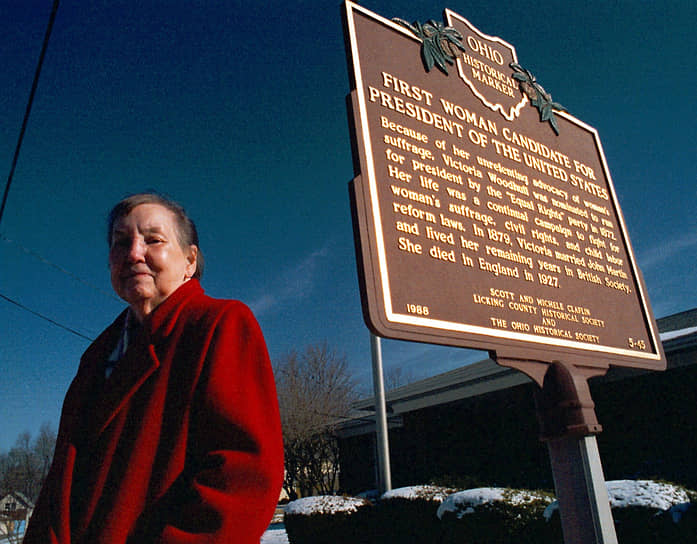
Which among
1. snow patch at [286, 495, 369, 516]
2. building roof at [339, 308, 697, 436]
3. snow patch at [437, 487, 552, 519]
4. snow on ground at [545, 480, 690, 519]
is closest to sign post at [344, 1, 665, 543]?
snow on ground at [545, 480, 690, 519]

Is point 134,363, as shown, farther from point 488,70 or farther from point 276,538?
point 276,538

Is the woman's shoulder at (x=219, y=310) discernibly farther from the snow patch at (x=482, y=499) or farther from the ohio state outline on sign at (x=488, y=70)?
the snow patch at (x=482, y=499)

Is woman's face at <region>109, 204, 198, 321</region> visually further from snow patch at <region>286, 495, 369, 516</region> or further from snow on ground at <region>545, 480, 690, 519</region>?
snow patch at <region>286, 495, 369, 516</region>

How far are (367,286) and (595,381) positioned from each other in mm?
8349

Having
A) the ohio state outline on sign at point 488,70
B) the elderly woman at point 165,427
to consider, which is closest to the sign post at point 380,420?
the ohio state outline on sign at point 488,70

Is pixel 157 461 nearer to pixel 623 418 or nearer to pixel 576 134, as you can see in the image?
pixel 576 134

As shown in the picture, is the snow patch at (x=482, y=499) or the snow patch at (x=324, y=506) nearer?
the snow patch at (x=482, y=499)

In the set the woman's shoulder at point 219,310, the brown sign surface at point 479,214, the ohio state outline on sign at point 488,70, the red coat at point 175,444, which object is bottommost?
the red coat at point 175,444

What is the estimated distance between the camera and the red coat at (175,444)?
1156mm

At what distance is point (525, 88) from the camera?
4137 mm

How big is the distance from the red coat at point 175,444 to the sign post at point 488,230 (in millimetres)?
1094

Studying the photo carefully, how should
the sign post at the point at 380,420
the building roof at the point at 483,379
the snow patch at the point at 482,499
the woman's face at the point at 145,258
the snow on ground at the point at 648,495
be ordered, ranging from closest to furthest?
the woman's face at the point at 145,258, the snow on ground at the point at 648,495, the snow patch at the point at 482,499, the building roof at the point at 483,379, the sign post at the point at 380,420

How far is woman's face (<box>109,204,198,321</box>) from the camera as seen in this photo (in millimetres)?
1590

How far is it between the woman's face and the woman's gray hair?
0.02 meters
